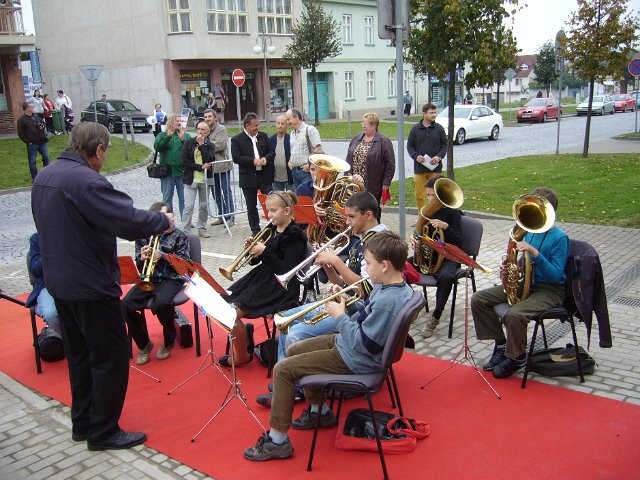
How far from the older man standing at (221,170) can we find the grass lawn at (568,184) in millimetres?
3503

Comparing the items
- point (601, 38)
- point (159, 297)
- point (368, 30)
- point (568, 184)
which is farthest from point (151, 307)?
point (368, 30)

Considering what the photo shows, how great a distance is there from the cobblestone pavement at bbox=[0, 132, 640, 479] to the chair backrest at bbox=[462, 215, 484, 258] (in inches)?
31.0

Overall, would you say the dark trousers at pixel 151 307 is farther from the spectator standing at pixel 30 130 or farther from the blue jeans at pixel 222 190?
the spectator standing at pixel 30 130

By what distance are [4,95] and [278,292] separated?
27.7 metres

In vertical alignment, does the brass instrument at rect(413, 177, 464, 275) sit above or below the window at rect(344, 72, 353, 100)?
below

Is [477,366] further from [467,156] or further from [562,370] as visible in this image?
[467,156]

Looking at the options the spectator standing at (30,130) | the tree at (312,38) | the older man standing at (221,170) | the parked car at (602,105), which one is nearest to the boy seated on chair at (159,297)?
the older man standing at (221,170)

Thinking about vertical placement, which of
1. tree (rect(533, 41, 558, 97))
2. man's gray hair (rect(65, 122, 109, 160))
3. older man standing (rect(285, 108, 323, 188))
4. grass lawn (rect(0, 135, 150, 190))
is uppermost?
tree (rect(533, 41, 558, 97))

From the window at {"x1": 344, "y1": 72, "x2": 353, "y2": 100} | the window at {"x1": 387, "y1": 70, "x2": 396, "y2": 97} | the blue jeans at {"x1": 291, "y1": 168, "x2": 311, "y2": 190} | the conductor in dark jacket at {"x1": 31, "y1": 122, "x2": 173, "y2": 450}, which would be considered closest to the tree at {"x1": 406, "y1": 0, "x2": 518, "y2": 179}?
the blue jeans at {"x1": 291, "y1": 168, "x2": 311, "y2": 190}

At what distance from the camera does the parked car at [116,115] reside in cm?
3067

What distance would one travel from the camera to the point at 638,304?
6.73 metres

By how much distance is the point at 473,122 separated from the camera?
2553 centimetres

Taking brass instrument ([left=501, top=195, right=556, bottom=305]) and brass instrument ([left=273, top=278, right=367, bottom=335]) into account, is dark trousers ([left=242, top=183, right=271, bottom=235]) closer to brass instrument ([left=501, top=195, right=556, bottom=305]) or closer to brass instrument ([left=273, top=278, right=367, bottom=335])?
brass instrument ([left=501, top=195, right=556, bottom=305])

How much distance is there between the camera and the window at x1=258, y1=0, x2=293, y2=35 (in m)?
36.8
